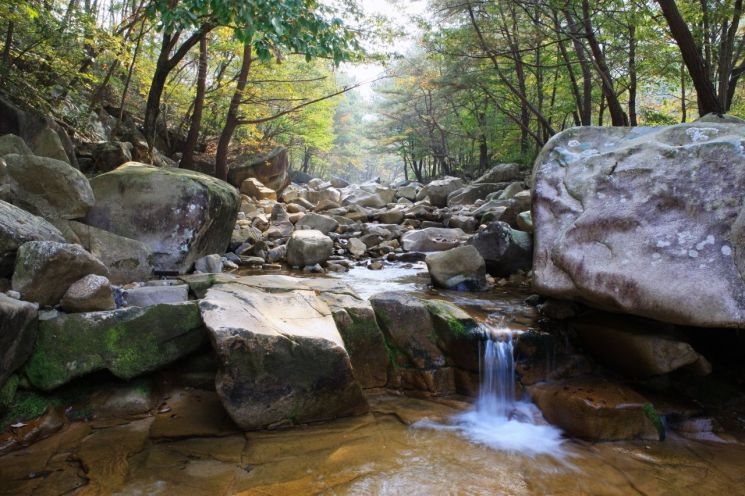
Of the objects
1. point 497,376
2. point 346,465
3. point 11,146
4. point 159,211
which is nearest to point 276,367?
point 346,465

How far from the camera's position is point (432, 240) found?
9.88m

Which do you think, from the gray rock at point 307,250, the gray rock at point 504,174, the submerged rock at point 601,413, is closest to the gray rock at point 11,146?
the gray rock at point 307,250

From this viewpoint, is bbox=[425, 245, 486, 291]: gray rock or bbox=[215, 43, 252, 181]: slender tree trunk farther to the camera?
bbox=[215, 43, 252, 181]: slender tree trunk

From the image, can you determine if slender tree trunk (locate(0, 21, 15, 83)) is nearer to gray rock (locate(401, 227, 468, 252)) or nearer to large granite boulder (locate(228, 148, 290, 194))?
gray rock (locate(401, 227, 468, 252))

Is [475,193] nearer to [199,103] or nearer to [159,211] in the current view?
[199,103]

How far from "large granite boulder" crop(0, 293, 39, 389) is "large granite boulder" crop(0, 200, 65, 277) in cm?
78

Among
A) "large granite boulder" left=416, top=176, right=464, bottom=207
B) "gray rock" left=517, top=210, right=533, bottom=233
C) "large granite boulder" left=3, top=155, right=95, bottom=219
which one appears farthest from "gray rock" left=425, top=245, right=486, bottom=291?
"large granite boulder" left=416, top=176, right=464, bottom=207

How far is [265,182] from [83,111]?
777 cm

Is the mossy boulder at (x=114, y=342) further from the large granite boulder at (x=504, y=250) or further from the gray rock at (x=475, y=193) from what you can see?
the gray rock at (x=475, y=193)

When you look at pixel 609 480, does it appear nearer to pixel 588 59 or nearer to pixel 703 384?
pixel 703 384

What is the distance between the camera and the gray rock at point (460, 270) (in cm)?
678

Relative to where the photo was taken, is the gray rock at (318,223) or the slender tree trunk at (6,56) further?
the gray rock at (318,223)

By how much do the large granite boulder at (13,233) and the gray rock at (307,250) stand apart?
446cm

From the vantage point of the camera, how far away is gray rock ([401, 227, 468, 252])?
9.73 m
